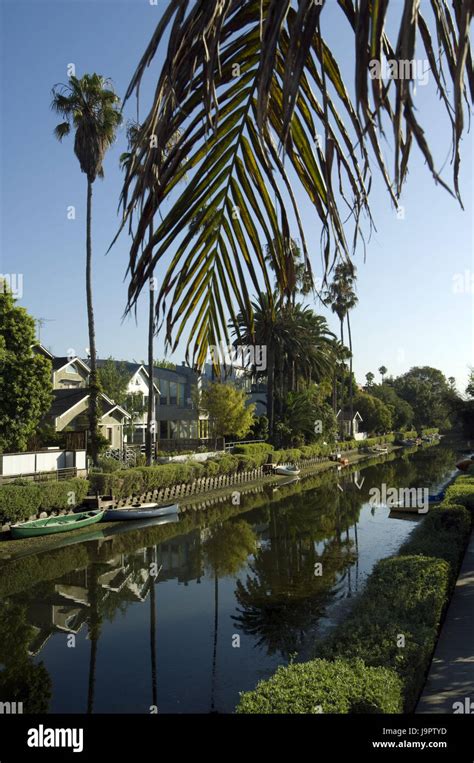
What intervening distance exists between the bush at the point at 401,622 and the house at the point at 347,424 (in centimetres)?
8243

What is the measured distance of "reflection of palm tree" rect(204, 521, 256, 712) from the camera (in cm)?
2619

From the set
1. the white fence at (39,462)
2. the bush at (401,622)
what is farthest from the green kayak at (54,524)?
the bush at (401,622)

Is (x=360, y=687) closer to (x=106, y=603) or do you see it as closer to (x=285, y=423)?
(x=106, y=603)

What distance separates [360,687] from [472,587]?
34.2ft

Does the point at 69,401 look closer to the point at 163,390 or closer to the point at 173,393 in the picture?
the point at 163,390

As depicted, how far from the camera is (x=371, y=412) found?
115062 millimetres

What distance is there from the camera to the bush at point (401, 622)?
11117 mm

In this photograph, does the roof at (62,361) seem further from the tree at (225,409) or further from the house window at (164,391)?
the house window at (164,391)

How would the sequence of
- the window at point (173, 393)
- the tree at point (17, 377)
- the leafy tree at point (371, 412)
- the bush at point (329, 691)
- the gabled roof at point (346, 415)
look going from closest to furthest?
the bush at point (329, 691), the tree at point (17, 377), the window at point (173, 393), the gabled roof at point (346, 415), the leafy tree at point (371, 412)

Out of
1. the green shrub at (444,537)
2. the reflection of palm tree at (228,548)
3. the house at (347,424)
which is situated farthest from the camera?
the house at (347,424)

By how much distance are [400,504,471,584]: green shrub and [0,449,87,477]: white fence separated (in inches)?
802

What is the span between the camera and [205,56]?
5.93 ft

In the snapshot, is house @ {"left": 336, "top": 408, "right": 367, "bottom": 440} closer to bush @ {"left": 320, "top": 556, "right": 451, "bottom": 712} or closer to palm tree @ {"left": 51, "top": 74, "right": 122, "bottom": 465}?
palm tree @ {"left": 51, "top": 74, "right": 122, "bottom": 465}
